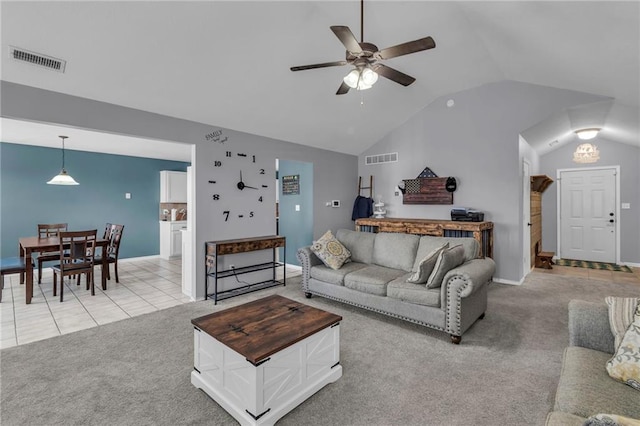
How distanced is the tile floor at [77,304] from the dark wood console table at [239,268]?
521mm

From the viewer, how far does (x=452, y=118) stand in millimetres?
5473

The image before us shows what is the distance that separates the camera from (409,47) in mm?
2318

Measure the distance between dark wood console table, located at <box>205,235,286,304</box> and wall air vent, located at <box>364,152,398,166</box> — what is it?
293 cm

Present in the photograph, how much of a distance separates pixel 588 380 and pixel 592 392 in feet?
0.32

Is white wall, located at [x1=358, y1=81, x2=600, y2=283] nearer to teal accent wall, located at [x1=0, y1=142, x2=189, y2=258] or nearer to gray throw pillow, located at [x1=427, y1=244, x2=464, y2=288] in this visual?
gray throw pillow, located at [x1=427, y1=244, x2=464, y2=288]

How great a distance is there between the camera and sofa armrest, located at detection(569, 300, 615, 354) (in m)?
1.69

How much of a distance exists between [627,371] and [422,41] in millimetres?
2301

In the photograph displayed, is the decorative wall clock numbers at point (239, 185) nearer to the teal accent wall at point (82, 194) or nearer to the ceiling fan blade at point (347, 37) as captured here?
Result: the ceiling fan blade at point (347, 37)

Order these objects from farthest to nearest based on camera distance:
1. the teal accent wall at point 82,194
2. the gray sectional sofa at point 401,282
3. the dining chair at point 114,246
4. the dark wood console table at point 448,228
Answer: the teal accent wall at point 82,194, the dining chair at point 114,246, the dark wood console table at point 448,228, the gray sectional sofa at point 401,282

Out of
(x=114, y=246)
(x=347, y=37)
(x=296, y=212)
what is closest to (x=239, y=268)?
(x=296, y=212)

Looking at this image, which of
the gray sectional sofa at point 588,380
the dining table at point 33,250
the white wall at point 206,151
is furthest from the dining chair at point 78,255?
the gray sectional sofa at point 588,380

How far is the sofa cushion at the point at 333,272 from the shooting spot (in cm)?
374

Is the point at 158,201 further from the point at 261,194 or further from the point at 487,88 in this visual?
the point at 487,88

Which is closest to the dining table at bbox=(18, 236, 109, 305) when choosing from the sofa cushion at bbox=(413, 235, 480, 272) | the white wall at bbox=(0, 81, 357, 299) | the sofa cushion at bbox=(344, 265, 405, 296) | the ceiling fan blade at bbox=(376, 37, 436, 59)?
the white wall at bbox=(0, 81, 357, 299)
